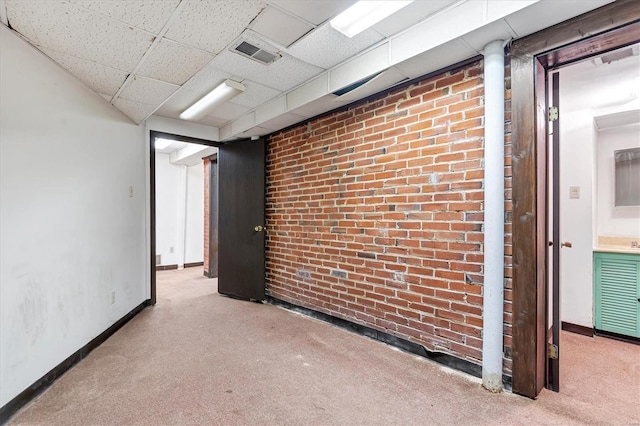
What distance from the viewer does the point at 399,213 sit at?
8.75 ft

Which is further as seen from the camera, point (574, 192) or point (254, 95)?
point (254, 95)

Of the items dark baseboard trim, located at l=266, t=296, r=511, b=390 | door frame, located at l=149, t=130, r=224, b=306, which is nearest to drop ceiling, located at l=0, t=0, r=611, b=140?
door frame, located at l=149, t=130, r=224, b=306

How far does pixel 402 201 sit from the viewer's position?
2643 millimetres

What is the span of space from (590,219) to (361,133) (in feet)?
8.25

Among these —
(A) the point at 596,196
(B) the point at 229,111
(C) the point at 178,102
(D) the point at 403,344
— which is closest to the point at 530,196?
(D) the point at 403,344

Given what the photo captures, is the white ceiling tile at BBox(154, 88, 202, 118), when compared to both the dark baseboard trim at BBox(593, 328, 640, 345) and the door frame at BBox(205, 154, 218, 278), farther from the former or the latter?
the dark baseboard trim at BBox(593, 328, 640, 345)

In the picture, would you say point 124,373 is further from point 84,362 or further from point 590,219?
point 590,219

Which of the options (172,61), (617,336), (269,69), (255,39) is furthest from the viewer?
(617,336)

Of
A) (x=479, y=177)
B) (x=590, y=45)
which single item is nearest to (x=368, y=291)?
(x=479, y=177)

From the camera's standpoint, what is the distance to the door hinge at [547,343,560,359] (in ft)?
6.79

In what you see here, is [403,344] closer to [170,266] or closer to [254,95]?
[254,95]

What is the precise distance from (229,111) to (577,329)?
4.61m

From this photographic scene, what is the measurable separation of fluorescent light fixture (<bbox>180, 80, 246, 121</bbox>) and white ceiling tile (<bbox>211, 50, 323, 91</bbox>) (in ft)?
0.59

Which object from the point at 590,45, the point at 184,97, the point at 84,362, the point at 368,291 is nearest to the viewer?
the point at 590,45
